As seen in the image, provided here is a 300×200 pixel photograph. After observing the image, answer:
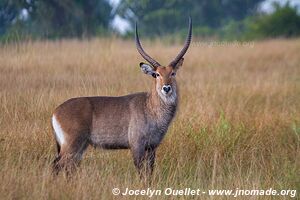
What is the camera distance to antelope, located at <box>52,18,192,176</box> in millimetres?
5254

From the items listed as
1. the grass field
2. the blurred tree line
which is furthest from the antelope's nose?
the blurred tree line

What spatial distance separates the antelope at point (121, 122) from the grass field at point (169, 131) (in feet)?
0.64

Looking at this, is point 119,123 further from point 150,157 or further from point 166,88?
point 166,88

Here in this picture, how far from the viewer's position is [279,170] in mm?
5684

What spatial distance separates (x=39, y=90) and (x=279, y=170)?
3.21m

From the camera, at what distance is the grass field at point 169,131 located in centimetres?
488

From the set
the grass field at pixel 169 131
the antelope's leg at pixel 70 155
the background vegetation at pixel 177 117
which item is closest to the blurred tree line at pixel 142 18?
the background vegetation at pixel 177 117

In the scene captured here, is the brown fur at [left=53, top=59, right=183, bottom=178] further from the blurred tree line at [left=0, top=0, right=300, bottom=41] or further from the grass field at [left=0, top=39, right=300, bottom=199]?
the blurred tree line at [left=0, top=0, right=300, bottom=41]

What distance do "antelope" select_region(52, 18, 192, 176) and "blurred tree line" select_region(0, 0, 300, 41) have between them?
5574 mm

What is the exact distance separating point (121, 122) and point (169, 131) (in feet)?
3.51

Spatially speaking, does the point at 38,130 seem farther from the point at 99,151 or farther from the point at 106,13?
the point at 106,13

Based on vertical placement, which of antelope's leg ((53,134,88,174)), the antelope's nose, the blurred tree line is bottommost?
antelope's leg ((53,134,88,174))

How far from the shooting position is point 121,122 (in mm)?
5434

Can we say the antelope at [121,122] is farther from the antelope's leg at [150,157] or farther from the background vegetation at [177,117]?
the background vegetation at [177,117]
